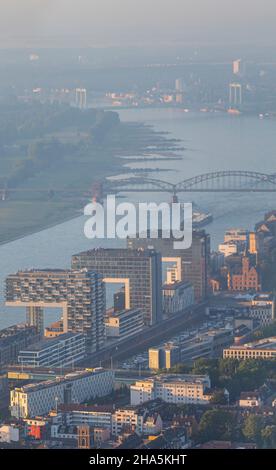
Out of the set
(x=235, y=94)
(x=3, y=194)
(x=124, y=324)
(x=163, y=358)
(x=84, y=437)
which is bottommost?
(x=84, y=437)

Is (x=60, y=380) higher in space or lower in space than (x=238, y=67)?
lower

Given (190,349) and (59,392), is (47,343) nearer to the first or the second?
(190,349)

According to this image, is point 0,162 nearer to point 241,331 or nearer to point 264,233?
point 264,233

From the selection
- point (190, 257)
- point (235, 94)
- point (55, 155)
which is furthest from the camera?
point (235, 94)

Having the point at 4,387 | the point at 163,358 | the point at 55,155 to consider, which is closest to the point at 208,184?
the point at 55,155

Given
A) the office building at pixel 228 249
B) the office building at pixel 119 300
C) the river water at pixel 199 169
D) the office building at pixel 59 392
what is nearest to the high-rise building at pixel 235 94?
the river water at pixel 199 169

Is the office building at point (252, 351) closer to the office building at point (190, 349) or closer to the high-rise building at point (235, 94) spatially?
the office building at point (190, 349)

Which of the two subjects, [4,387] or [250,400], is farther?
[4,387]
